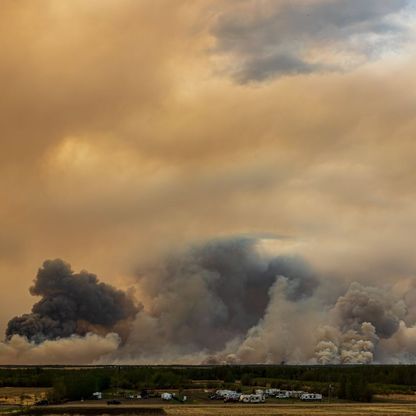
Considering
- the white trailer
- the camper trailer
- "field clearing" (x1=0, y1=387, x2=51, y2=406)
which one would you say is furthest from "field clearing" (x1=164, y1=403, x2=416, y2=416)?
"field clearing" (x1=0, y1=387, x2=51, y2=406)

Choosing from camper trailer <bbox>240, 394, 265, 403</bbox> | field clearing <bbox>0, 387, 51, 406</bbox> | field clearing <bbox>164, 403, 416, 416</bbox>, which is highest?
field clearing <bbox>0, 387, 51, 406</bbox>

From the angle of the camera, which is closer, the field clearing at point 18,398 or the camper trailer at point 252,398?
the field clearing at point 18,398

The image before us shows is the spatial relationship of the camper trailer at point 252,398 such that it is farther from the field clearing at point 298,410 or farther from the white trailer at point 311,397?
the field clearing at point 298,410

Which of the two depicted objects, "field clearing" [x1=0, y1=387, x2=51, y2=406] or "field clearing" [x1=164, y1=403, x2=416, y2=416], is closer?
"field clearing" [x1=164, y1=403, x2=416, y2=416]

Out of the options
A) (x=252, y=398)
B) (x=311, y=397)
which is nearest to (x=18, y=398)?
(x=252, y=398)

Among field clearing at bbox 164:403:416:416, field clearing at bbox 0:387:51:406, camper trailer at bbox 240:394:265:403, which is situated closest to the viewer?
field clearing at bbox 164:403:416:416

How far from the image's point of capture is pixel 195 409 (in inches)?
4683

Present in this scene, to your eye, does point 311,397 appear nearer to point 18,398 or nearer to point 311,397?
point 311,397

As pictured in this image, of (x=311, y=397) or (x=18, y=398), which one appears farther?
(x=18, y=398)

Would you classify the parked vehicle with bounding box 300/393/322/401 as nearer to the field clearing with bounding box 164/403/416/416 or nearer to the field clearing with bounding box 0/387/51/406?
the field clearing with bounding box 164/403/416/416

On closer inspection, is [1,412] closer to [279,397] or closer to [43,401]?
[43,401]

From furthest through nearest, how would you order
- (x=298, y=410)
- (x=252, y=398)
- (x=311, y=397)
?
(x=311, y=397) → (x=252, y=398) → (x=298, y=410)

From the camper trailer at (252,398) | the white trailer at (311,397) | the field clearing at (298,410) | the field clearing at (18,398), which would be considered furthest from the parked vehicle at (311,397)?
the field clearing at (18,398)

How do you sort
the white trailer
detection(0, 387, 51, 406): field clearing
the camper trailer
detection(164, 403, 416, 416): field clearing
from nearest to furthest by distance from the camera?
detection(164, 403, 416, 416): field clearing
detection(0, 387, 51, 406): field clearing
the camper trailer
the white trailer
